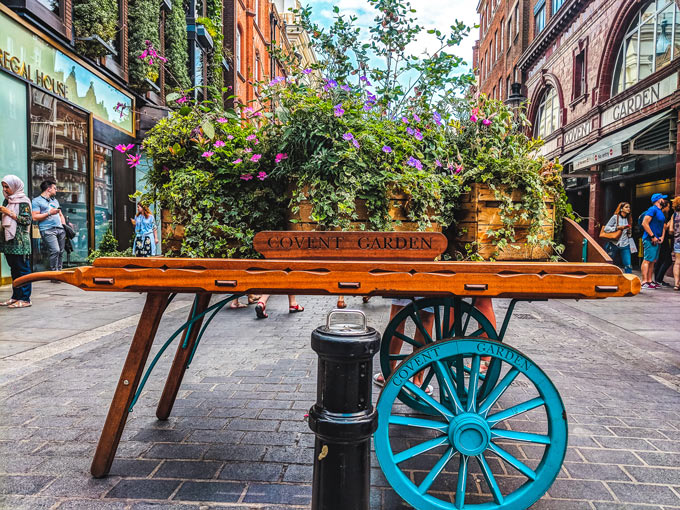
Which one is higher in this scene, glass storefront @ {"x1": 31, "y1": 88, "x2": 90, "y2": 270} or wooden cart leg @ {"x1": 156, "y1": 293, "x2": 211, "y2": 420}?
glass storefront @ {"x1": 31, "y1": 88, "x2": 90, "y2": 270}

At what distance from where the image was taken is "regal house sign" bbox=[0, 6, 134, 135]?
9609mm

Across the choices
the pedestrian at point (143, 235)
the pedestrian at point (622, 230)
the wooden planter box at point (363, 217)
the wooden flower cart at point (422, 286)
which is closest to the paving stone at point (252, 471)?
the wooden flower cart at point (422, 286)

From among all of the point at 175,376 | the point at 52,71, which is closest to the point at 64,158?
the point at 52,71

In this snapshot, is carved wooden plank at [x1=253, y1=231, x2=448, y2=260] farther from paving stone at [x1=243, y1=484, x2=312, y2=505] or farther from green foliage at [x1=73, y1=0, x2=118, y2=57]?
green foliage at [x1=73, y1=0, x2=118, y2=57]

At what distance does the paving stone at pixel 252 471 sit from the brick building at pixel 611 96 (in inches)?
300

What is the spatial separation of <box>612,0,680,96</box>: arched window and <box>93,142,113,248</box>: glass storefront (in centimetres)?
1456

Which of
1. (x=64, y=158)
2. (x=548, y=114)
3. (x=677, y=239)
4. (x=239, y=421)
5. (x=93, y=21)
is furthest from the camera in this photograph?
(x=548, y=114)

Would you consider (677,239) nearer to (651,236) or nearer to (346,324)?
(651,236)

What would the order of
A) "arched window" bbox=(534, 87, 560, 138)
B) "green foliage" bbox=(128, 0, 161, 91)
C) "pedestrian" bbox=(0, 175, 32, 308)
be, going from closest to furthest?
"pedestrian" bbox=(0, 175, 32, 308), "green foliage" bbox=(128, 0, 161, 91), "arched window" bbox=(534, 87, 560, 138)

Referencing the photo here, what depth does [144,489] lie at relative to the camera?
2398 mm

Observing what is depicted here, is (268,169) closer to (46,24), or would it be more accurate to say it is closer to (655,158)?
(46,24)

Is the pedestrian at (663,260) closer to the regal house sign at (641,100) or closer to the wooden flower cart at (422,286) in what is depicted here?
the regal house sign at (641,100)

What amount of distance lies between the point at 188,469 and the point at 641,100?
15.5m

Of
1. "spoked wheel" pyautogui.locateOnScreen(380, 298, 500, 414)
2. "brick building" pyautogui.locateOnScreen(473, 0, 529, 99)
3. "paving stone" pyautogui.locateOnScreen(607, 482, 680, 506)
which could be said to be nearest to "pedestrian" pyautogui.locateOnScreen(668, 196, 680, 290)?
"spoked wheel" pyautogui.locateOnScreen(380, 298, 500, 414)
